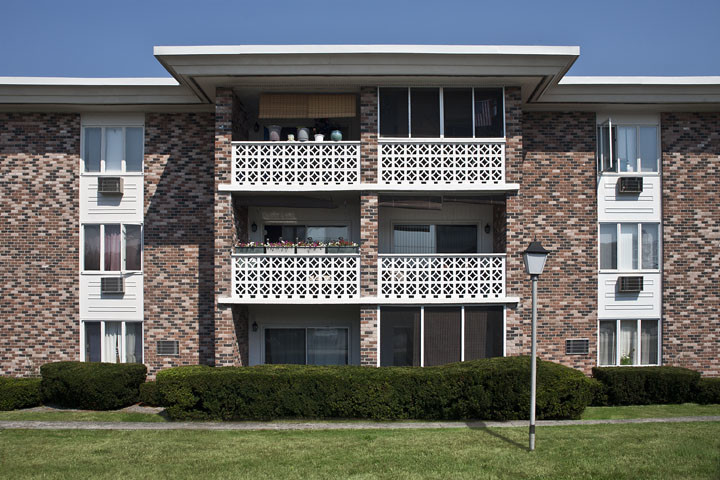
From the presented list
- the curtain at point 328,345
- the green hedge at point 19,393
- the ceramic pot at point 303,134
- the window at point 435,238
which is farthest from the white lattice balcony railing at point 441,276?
the green hedge at point 19,393

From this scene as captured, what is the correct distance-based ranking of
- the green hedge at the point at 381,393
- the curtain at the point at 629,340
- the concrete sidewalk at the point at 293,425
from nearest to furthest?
the concrete sidewalk at the point at 293,425
the green hedge at the point at 381,393
the curtain at the point at 629,340

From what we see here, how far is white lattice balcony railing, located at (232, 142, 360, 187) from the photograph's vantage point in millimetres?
14516

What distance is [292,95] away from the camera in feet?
48.7

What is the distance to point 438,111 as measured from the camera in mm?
14531

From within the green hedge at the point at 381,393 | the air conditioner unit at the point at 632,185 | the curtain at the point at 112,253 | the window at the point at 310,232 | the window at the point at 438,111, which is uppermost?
the window at the point at 438,111

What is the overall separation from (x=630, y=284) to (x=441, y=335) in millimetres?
5652

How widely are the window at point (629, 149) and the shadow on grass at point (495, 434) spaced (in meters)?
8.30

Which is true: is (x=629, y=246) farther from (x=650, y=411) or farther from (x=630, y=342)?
(x=650, y=411)

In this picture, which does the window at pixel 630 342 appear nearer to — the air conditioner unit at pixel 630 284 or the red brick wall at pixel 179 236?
the air conditioner unit at pixel 630 284

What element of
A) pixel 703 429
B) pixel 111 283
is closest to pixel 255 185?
pixel 111 283

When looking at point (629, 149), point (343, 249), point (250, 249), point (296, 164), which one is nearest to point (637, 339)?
point (629, 149)

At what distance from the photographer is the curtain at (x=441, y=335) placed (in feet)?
47.3

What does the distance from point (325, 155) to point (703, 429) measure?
1031 centimetres

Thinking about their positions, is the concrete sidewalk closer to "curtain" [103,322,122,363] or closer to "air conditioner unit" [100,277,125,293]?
"curtain" [103,322,122,363]
